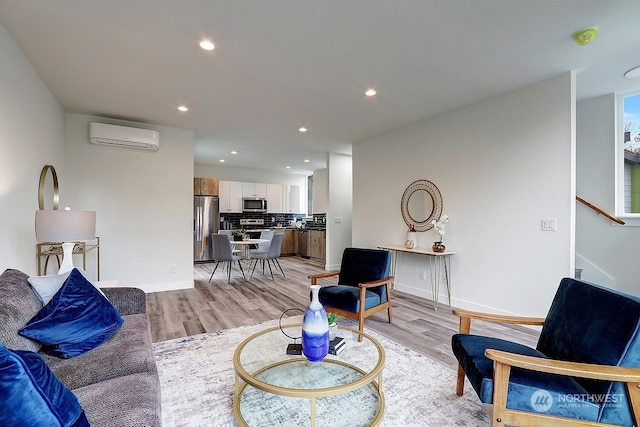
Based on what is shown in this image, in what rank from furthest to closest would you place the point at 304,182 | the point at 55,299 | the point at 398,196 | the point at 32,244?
the point at 304,182
the point at 398,196
the point at 32,244
the point at 55,299

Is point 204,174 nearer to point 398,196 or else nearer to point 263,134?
point 263,134

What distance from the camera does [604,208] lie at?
3.71m

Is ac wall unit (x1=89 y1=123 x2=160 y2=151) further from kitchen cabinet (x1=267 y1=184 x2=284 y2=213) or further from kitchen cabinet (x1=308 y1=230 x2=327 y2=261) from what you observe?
kitchen cabinet (x1=267 y1=184 x2=284 y2=213)

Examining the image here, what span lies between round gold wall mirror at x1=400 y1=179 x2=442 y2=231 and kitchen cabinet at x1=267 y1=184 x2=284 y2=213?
5.23m

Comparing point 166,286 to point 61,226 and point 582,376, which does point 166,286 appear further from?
point 582,376

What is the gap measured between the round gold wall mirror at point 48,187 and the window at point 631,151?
6.65 metres

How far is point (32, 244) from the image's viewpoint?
2930mm

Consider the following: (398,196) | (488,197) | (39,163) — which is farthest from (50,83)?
(488,197)

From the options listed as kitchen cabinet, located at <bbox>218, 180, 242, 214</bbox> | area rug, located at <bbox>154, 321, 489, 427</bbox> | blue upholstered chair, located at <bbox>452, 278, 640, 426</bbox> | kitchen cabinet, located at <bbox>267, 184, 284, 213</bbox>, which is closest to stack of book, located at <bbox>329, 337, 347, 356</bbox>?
area rug, located at <bbox>154, 321, 489, 427</bbox>

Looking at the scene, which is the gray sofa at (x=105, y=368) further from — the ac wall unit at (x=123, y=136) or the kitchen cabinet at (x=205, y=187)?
the kitchen cabinet at (x=205, y=187)

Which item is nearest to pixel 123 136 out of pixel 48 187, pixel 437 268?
pixel 48 187

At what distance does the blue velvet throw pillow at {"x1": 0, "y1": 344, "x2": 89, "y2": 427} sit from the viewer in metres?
0.79

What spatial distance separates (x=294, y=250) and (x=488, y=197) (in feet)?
20.8

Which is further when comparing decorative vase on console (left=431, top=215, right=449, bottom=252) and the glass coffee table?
decorative vase on console (left=431, top=215, right=449, bottom=252)
